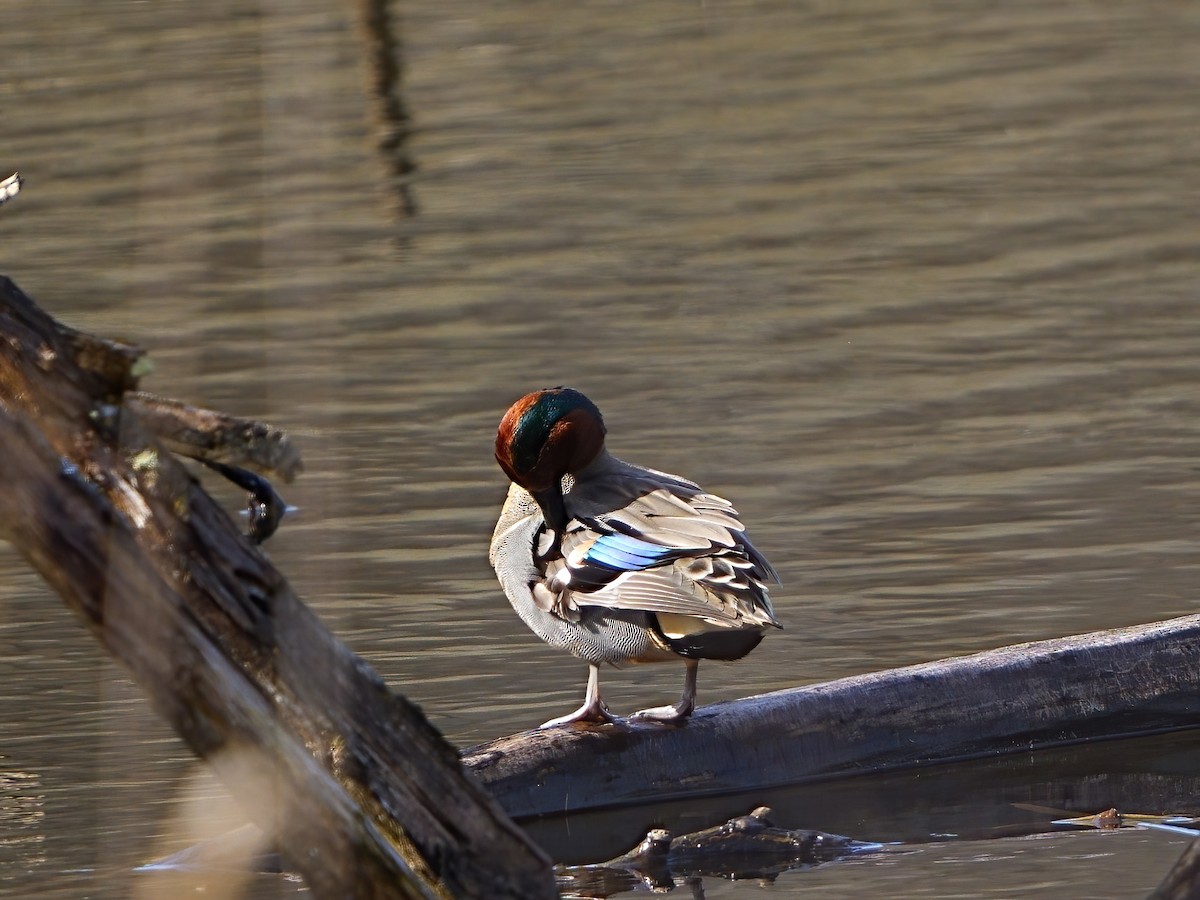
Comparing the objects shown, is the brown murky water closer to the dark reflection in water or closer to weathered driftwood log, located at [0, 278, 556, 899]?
the dark reflection in water

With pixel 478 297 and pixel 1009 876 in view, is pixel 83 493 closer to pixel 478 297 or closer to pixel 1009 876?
pixel 1009 876

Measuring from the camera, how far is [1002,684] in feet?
19.3

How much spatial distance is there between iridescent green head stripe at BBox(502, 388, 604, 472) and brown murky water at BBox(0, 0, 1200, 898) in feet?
3.14

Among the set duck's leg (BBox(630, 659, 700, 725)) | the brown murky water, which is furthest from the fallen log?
duck's leg (BBox(630, 659, 700, 725))

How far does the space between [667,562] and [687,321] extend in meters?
7.38

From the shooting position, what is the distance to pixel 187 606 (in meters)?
3.71

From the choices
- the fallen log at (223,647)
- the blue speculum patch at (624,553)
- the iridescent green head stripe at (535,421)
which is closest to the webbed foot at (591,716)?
the blue speculum patch at (624,553)

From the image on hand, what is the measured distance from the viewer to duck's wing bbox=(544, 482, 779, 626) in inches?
210

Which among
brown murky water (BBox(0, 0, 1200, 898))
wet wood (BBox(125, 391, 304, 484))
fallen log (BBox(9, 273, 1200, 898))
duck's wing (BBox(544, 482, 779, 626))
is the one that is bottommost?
brown murky water (BBox(0, 0, 1200, 898))

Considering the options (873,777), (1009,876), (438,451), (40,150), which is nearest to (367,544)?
(438,451)

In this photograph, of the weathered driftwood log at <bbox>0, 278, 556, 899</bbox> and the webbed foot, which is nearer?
the weathered driftwood log at <bbox>0, 278, 556, 899</bbox>

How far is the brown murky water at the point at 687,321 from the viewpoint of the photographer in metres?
6.66

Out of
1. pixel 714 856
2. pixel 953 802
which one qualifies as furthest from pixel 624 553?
pixel 953 802

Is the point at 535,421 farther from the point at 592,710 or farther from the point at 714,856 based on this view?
the point at 714,856
